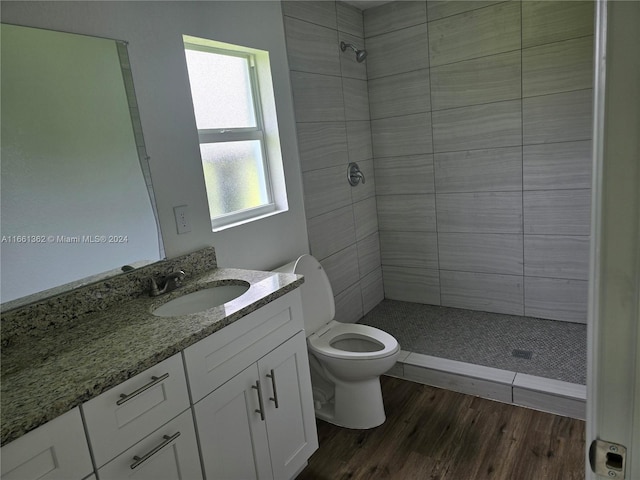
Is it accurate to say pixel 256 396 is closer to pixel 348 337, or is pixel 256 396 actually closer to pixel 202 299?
pixel 202 299

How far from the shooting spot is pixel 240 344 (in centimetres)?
156

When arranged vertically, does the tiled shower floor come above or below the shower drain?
above

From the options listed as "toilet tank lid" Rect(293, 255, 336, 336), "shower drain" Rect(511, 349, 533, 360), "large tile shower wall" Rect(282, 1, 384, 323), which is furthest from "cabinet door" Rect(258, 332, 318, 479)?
"shower drain" Rect(511, 349, 533, 360)

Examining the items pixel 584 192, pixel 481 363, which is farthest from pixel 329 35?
pixel 481 363

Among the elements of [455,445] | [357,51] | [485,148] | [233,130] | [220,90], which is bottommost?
[455,445]

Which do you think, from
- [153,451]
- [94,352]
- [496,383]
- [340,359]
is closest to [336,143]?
[340,359]

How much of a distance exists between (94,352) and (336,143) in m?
2.08

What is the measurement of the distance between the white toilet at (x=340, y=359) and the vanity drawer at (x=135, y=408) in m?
0.97

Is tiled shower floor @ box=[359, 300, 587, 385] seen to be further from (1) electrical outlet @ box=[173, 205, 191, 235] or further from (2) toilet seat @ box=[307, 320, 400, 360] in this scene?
(1) electrical outlet @ box=[173, 205, 191, 235]

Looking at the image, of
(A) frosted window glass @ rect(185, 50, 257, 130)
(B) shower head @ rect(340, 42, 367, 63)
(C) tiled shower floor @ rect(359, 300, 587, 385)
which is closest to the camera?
(A) frosted window glass @ rect(185, 50, 257, 130)

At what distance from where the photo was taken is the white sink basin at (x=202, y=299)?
5.83 ft

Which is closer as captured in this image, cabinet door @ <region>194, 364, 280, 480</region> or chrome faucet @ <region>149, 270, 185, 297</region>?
cabinet door @ <region>194, 364, 280, 480</region>

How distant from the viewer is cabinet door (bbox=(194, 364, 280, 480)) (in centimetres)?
145

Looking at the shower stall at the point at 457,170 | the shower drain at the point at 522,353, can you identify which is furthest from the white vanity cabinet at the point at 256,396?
the shower drain at the point at 522,353
